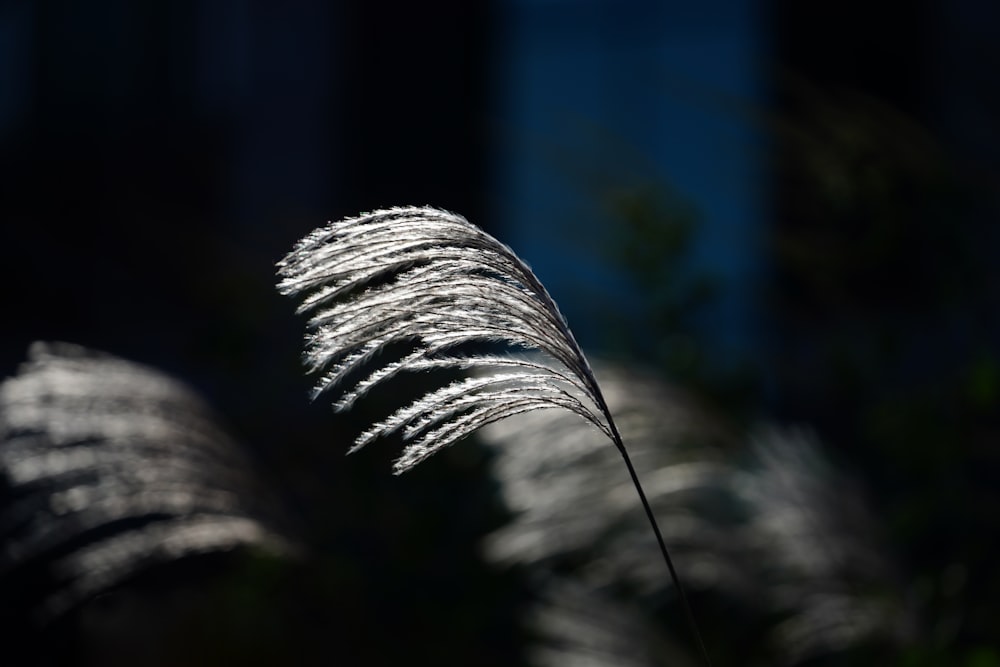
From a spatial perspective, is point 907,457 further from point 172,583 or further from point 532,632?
point 172,583

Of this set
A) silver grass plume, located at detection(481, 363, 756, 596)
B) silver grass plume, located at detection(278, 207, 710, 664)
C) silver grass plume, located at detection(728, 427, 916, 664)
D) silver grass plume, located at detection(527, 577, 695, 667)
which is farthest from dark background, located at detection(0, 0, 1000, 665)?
silver grass plume, located at detection(278, 207, 710, 664)

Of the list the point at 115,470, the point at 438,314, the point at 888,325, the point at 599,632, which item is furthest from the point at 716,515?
the point at 438,314

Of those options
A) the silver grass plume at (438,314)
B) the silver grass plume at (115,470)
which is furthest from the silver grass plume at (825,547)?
the silver grass plume at (438,314)

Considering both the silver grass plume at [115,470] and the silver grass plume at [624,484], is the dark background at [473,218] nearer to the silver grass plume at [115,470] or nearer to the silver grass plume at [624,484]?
the silver grass plume at [624,484]

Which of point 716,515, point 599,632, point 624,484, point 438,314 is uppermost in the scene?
point 438,314

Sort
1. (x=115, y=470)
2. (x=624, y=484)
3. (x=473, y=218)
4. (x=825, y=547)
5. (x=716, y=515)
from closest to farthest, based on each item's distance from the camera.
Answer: (x=115, y=470) < (x=825, y=547) < (x=624, y=484) < (x=716, y=515) < (x=473, y=218)

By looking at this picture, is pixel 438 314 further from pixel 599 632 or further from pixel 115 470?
pixel 599 632

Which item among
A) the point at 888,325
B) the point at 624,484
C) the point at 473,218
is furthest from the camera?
the point at 473,218
